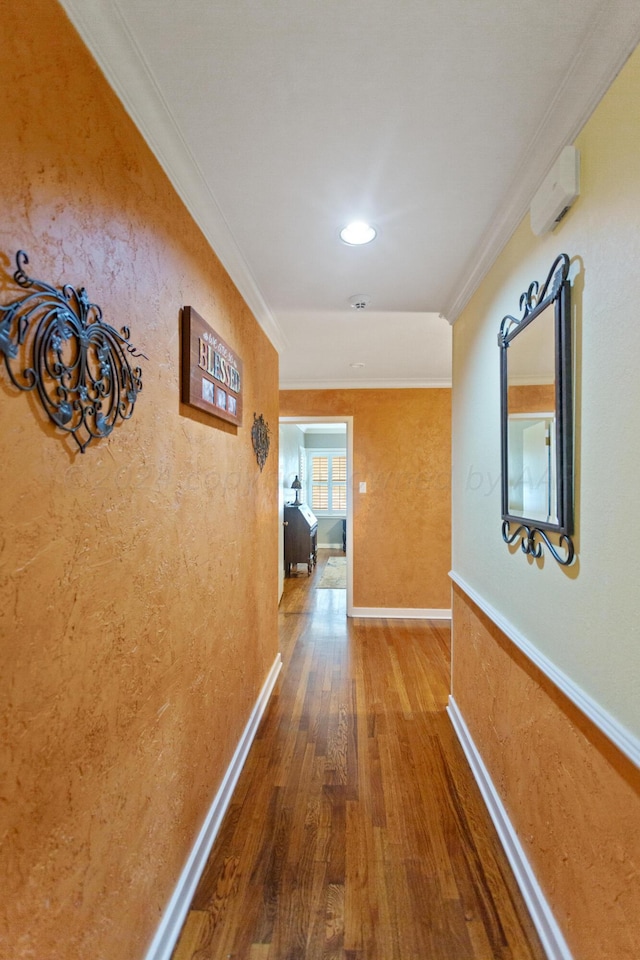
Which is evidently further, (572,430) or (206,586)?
(206,586)

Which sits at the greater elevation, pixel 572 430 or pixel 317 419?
pixel 317 419

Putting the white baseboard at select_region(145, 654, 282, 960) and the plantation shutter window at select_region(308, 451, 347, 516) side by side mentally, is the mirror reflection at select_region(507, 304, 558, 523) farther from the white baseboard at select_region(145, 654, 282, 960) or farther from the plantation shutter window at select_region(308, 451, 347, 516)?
the plantation shutter window at select_region(308, 451, 347, 516)

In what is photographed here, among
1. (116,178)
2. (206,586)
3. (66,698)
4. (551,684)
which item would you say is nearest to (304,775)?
(206,586)

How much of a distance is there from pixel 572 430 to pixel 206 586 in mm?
1297

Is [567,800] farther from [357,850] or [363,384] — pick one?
[363,384]

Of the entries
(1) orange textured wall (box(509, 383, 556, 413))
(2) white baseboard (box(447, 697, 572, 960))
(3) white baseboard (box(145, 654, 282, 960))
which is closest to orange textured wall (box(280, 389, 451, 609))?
(2) white baseboard (box(447, 697, 572, 960))

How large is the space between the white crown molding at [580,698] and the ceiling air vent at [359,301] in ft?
5.62

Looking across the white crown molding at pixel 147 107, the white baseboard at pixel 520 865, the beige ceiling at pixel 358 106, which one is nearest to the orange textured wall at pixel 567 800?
the white baseboard at pixel 520 865

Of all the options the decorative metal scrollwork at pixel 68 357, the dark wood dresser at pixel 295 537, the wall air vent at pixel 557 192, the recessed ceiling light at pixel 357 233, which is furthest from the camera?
the dark wood dresser at pixel 295 537

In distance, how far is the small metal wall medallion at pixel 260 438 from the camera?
2.35 meters

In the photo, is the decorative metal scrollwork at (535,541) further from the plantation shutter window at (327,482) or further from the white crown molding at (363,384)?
the plantation shutter window at (327,482)

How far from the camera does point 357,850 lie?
1.56m

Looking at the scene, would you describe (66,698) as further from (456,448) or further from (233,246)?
(456,448)

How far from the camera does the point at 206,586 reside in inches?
61.2
